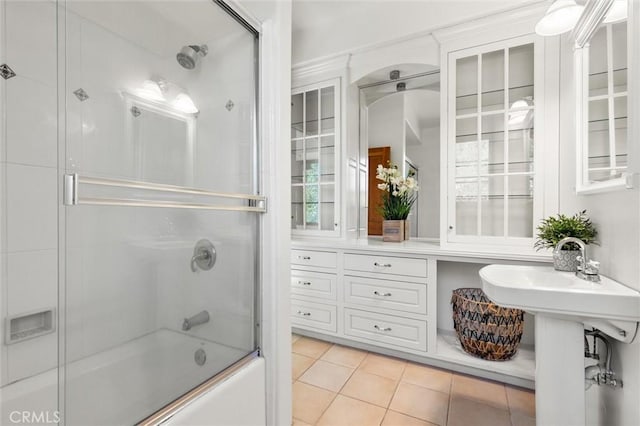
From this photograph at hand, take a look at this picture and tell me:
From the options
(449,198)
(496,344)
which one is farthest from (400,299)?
(449,198)

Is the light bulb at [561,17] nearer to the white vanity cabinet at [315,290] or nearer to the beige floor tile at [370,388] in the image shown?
the white vanity cabinet at [315,290]

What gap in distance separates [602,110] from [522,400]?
5.46 feet

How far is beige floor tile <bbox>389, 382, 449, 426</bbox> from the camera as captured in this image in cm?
162

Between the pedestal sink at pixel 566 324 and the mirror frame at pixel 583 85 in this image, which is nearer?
the pedestal sink at pixel 566 324

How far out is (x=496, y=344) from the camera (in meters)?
1.90

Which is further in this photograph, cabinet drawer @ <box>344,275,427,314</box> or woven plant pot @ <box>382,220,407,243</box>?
woven plant pot @ <box>382,220,407,243</box>

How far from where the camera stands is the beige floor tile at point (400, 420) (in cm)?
156

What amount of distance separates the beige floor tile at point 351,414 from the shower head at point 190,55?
1947 mm

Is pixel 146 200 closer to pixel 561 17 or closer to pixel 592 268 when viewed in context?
pixel 592 268

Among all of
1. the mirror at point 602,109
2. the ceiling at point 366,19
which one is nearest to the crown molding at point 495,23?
the ceiling at point 366,19

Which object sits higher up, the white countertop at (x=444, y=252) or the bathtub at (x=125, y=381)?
the white countertop at (x=444, y=252)

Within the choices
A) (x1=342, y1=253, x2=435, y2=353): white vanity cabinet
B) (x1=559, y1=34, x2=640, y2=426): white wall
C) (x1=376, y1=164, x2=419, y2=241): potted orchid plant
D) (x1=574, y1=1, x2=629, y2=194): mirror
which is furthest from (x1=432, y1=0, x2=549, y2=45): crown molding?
(x1=342, y1=253, x2=435, y2=353): white vanity cabinet

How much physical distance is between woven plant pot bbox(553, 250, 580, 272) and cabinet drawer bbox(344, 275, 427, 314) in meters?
0.79

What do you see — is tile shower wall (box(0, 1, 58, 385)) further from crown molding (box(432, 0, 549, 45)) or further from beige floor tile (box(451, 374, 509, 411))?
crown molding (box(432, 0, 549, 45))
